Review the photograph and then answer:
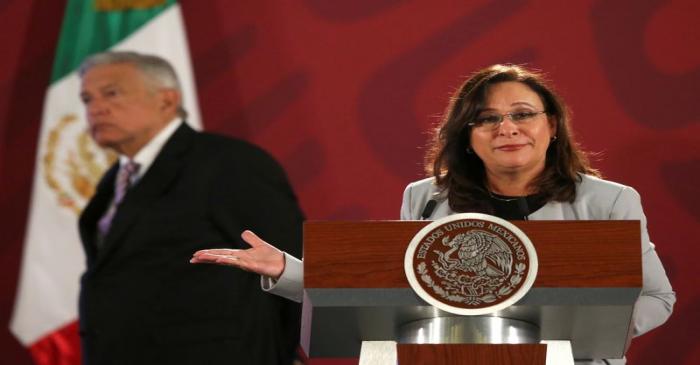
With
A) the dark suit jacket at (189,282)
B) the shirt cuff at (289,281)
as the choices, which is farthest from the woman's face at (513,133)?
the dark suit jacket at (189,282)

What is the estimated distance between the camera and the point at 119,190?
4.42m

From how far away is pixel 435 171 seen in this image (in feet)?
9.03

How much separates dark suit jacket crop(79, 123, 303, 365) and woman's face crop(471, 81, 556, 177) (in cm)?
145

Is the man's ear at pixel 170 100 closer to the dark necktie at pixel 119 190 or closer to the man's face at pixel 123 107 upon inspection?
the man's face at pixel 123 107

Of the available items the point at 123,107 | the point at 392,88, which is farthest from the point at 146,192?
the point at 392,88

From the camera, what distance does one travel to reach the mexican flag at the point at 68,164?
14.7 feet

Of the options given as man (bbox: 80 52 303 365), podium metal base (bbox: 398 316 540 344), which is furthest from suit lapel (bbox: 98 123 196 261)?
podium metal base (bbox: 398 316 540 344)

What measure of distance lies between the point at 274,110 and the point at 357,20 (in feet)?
1.58

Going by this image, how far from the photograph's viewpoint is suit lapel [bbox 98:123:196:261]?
13.6 feet

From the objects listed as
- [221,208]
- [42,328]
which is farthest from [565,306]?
[42,328]

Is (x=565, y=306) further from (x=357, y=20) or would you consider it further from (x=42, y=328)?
(x=42, y=328)

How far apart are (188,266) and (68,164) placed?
32.3 inches

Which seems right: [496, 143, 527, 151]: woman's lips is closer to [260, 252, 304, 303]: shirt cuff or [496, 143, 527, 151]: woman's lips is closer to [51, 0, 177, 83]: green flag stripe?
[260, 252, 304, 303]: shirt cuff

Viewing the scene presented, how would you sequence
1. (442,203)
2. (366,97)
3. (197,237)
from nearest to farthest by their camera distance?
Answer: 1. (442,203)
2. (197,237)
3. (366,97)
